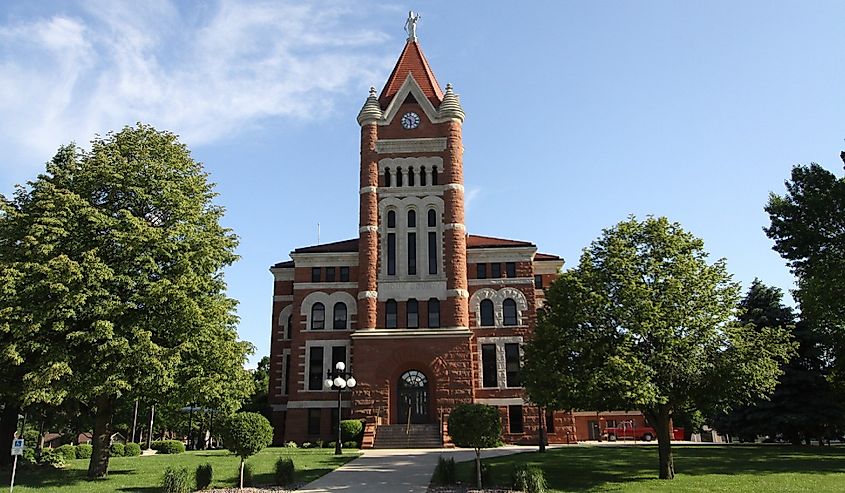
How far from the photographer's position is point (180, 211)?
21.8m

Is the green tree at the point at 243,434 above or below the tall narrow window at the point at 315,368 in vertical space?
below

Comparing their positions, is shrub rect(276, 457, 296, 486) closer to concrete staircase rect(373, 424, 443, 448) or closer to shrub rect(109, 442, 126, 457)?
concrete staircase rect(373, 424, 443, 448)

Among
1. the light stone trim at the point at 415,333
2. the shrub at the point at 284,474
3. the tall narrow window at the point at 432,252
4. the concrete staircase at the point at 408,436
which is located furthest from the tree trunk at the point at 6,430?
the tall narrow window at the point at 432,252

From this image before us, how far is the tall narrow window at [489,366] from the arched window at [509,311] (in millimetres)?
1838

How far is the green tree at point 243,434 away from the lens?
674 inches

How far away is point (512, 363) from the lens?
39.2 meters

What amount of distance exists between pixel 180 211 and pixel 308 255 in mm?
20191

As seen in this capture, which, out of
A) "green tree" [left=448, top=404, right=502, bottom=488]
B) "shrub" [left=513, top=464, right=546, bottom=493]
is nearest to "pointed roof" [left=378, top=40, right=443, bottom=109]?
"green tree" [left=448, top=404, right=502, bottom=488]

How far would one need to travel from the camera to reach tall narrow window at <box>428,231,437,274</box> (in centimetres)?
3972

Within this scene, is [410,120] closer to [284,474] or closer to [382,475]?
[382,475]

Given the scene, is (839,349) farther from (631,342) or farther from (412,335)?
(412,335)

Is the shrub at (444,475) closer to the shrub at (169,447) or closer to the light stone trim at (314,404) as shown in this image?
the light stone trim at (314,404)

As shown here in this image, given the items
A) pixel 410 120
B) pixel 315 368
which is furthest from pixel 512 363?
pixel 410 120

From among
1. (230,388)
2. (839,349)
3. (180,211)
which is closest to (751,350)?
(839,349)
